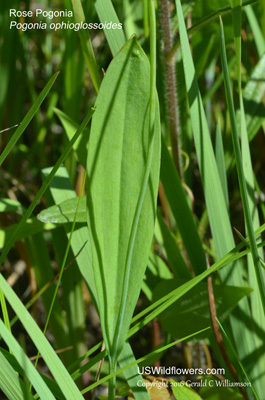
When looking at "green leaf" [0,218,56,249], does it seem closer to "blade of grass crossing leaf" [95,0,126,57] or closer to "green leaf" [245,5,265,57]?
"blade of grass crossing leaf" [95,0,126,57]

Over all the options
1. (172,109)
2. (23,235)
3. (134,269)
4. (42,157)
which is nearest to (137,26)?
(172,109)

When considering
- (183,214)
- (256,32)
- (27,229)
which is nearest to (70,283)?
(27,229)

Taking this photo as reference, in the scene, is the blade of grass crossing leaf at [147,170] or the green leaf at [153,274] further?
the green leaf at [153,274]

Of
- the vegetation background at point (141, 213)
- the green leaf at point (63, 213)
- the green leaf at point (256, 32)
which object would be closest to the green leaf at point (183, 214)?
the vegetation background at point (141, 213)

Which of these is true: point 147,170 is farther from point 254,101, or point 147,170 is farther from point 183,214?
point 254,101

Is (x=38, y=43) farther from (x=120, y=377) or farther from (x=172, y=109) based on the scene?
(x=120, y=377)

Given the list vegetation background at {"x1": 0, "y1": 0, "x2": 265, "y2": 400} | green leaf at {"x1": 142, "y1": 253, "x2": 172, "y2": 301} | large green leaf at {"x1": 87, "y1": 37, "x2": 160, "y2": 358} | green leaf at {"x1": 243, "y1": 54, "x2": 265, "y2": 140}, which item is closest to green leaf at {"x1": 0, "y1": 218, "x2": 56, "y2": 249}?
vegetation background at {"x1": 0, "y1": 0, "x2": 265, "y2": 400}

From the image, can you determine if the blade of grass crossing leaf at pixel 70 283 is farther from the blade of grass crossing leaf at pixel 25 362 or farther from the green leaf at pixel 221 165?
the blade of grass crossing leaf at pixel 25 362
